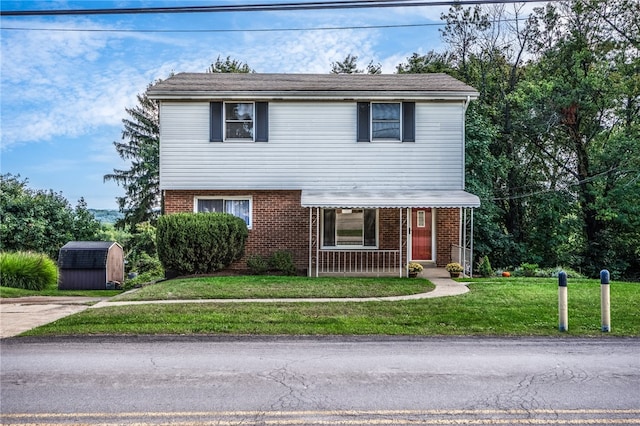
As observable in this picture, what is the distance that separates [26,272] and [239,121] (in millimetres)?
8548

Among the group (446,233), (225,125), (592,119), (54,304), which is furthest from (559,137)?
(54,304)

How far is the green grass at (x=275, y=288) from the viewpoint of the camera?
12703mm

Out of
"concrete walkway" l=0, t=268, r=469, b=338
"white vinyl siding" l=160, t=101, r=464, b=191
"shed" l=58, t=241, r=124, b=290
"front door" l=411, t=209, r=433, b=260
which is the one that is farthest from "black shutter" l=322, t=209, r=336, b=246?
"shed" l=58, t=241, r=124, b=290

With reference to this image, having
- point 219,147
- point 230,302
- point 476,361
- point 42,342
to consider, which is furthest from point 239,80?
point 476,361

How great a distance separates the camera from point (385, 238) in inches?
731

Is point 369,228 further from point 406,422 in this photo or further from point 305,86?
point 406,422

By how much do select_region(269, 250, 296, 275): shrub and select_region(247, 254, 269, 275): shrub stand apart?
21cm

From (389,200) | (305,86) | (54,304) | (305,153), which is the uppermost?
(305,86)

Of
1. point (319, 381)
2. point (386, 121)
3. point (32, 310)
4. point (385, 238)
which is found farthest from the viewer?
point (385, 238)

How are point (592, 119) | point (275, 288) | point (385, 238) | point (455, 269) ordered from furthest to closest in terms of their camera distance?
point (592, 119), point (385, 238), point (455, 269), point (275, 288)

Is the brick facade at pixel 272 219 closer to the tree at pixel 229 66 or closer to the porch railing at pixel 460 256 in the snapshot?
the porch railing at pixel 460 256

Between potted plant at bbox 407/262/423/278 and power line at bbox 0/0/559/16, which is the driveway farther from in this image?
potted plant at bbox 407/262/423/278

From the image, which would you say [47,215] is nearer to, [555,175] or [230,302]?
[230,302]

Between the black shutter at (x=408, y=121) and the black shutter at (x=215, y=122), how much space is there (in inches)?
250
